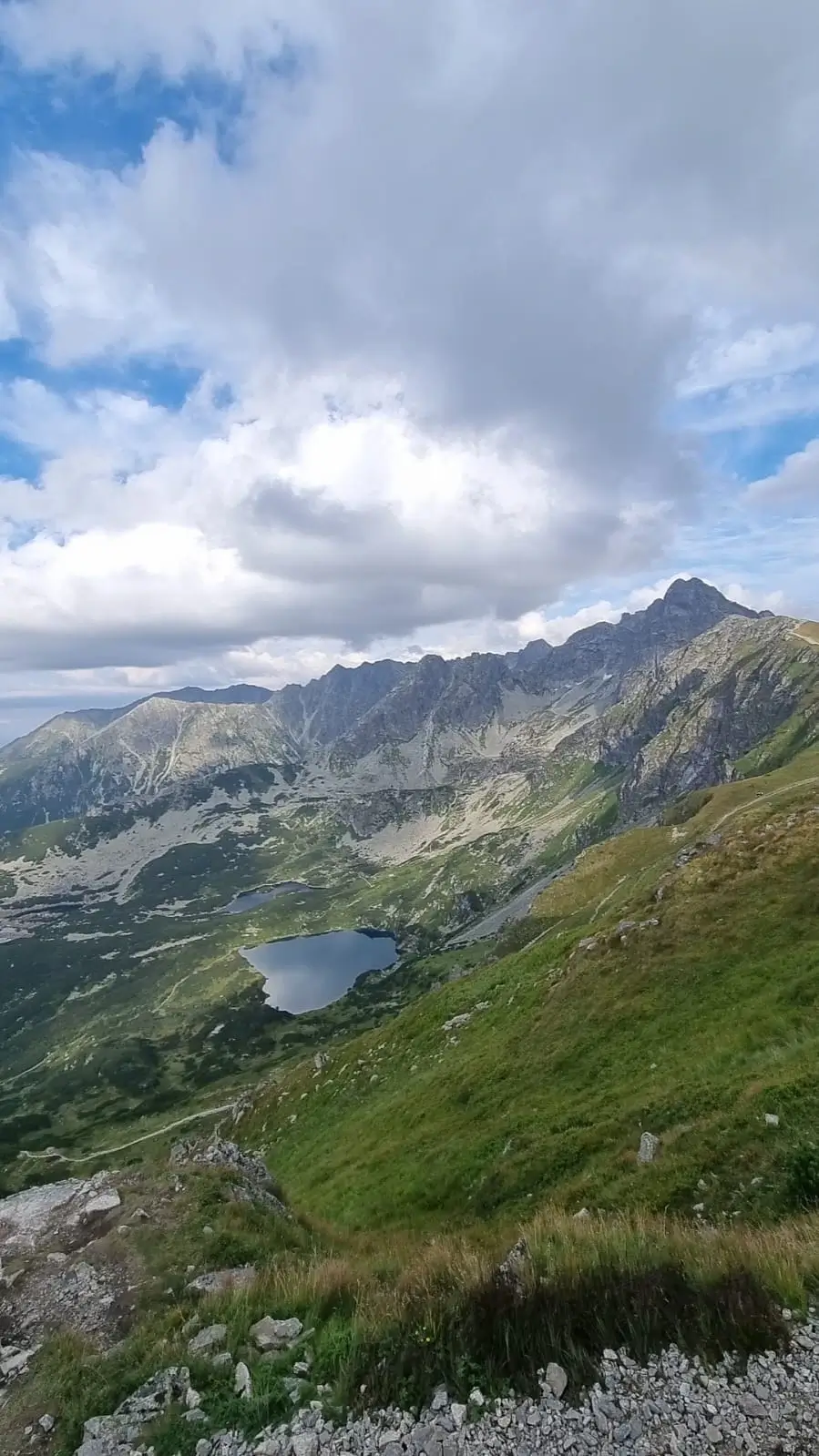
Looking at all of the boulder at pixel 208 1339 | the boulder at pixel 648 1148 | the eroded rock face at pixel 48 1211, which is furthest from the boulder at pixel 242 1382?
the boulder at pixel 648 1148

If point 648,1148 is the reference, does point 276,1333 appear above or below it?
above

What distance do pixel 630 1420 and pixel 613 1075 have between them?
20443mm

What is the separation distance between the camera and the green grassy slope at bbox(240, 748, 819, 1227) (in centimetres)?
1666

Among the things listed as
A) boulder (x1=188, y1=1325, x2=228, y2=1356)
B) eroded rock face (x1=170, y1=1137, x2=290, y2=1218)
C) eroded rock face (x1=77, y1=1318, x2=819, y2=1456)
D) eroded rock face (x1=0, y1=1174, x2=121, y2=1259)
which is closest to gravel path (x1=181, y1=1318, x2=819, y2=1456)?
eroded rock face (x1=77, y1=1318, x2=819, y2=1456)

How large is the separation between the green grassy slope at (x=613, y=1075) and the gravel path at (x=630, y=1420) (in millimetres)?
6033

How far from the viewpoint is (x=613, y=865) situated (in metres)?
104

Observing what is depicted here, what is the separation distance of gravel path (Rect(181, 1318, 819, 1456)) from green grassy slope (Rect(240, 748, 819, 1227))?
19.8 feet

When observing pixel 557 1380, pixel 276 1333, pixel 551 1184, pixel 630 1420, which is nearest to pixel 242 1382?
pixel 276 1333

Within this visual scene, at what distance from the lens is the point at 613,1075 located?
86.1ft

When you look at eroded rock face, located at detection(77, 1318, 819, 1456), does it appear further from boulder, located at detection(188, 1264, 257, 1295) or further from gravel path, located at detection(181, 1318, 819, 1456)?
boulder, located at detection(188, 1264, 257, 1295)

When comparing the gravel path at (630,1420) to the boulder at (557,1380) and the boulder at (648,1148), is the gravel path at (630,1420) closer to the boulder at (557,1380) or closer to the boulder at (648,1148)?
the boulder at (557,1380)

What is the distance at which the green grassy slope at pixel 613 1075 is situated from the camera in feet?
54.6

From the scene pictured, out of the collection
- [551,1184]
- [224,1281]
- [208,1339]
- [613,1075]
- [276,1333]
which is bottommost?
[613,1075]

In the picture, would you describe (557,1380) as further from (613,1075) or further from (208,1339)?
(613,1075)
